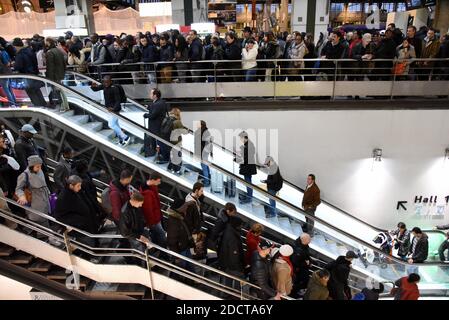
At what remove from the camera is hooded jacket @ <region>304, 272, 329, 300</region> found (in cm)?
436

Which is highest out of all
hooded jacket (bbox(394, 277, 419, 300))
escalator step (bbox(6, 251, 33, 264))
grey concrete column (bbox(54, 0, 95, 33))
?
grey concrete column (bbox(54, 0, 95, 33))

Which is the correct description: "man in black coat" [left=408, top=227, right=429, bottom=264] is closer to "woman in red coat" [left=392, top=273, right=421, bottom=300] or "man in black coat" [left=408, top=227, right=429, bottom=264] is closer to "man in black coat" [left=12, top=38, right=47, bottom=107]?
"woman in red coat" [left=392, top=273, right=421, bottom=300]

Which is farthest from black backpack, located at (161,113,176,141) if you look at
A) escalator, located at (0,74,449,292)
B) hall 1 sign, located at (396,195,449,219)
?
hall 1 sign, located at (396,195,449,219)

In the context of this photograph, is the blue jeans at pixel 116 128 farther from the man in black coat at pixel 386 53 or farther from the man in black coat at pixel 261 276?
the man in black coat at pixel 386 53

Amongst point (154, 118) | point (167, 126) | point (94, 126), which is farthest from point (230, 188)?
point (94, 126)

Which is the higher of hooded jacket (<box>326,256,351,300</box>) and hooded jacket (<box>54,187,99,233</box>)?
hooded jacket (<box>54,187,99,233</box>)

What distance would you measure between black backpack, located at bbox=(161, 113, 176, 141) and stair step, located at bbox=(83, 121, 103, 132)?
1.32m

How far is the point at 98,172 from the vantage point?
21.0ft

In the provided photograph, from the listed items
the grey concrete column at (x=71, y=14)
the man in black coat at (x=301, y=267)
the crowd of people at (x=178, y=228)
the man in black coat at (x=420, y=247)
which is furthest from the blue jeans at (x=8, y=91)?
the grey concrete column at (x=71, y=14)

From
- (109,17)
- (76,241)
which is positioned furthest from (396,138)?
(109,17)

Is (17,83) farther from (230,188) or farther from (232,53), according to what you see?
(232,53)

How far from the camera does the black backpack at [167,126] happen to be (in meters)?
6.54

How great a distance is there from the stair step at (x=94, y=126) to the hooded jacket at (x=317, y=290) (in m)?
4.59

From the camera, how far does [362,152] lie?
8.97m
